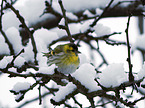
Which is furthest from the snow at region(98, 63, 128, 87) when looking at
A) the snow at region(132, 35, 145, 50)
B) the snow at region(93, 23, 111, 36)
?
the snow at region(132, 35, 145, 50)

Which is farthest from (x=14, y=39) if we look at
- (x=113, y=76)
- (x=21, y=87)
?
(x=113, y=76)

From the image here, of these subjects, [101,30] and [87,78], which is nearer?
[87,78]

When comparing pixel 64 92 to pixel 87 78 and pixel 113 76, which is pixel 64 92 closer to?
pixel 87 78

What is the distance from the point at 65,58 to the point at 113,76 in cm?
110

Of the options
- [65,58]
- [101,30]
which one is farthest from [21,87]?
[101,30]

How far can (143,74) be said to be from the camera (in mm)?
1879

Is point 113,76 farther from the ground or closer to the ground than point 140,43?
closer to the ground

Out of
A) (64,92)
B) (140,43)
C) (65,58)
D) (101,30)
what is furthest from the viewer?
(140,43)

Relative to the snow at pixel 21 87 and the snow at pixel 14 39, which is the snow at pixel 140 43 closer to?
the snow at pixel 14 39

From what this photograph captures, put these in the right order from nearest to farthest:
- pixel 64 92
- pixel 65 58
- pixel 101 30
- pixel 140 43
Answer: pixel 64 92, pixel 65 58, pixel 101 30, pixel 140 43

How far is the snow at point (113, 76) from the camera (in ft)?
6.56

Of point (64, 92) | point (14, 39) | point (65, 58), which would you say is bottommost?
point (64, 92)

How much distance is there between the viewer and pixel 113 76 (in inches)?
83.4

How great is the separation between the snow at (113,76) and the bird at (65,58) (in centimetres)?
79
